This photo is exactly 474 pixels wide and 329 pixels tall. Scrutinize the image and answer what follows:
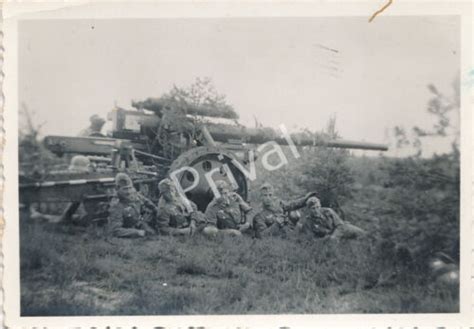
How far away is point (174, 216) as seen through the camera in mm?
4191

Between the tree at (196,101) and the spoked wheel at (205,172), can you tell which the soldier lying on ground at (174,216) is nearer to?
the spoked wheel at (205,172)

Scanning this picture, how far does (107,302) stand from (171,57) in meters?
2.06

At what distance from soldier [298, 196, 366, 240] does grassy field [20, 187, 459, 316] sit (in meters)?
0.09

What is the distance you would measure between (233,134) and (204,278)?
3.99 ft

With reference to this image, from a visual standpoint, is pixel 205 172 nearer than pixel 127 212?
No

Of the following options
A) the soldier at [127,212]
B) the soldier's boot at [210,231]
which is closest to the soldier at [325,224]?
the soldier's boot at [210,231]

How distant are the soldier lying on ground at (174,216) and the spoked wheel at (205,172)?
0.09 m

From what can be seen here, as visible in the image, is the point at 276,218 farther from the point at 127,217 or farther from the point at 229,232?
Result: the point at 127,217

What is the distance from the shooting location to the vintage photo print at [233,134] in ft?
13.3

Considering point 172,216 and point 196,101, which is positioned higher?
point 196,101

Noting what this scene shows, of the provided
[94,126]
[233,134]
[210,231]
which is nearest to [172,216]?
[210,231]

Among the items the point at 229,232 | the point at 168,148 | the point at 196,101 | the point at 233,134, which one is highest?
the point at 196,101
